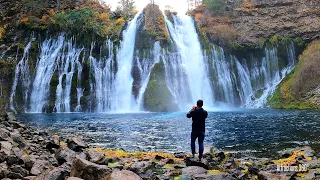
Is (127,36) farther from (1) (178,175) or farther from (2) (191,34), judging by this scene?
(1) (178,175)

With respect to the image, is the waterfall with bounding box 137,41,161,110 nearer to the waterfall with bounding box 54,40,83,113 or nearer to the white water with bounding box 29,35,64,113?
the waterfall with bounding box 54,40,83,113

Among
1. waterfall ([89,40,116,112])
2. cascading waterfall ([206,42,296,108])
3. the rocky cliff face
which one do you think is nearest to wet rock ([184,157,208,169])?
waterfall ([89,40,116,112])

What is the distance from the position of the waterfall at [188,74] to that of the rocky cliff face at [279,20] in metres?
10.6

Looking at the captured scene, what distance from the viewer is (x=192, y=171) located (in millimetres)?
8297

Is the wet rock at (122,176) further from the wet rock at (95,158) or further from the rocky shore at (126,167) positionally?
the wet rock at (95,158)

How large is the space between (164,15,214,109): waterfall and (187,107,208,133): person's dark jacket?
31.0 m

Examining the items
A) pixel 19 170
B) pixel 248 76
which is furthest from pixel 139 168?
pixel 248 76

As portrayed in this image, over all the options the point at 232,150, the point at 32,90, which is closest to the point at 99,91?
the point at 32,90

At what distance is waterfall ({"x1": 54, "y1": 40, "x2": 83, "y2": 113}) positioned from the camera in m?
41.9

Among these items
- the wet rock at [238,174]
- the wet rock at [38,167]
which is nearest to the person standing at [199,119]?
the wet rock at [238,174]

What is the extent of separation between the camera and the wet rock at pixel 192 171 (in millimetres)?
8086

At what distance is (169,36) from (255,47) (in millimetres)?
14855

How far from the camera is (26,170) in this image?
22.1 ft

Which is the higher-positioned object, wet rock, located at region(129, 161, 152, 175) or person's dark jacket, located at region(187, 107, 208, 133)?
person's dark jacket, located at region(187, 107, 208, 133)
